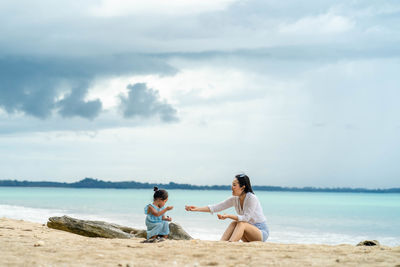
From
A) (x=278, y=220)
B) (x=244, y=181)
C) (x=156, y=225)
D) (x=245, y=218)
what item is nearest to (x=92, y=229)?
(x=156, y=225)

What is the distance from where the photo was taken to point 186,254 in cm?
746

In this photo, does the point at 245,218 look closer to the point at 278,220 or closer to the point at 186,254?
the point at 186,254

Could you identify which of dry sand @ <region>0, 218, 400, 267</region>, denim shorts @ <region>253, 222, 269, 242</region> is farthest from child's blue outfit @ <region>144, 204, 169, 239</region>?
denim shorts @ <region>253, 222, 269, 242</region>

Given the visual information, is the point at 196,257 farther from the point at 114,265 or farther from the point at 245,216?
the point at 245,216

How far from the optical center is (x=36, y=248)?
7996mm

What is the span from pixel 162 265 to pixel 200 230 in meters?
18.4

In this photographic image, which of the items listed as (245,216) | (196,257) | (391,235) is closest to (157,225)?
(245,216)

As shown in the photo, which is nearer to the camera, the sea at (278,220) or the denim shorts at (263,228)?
the denim shorts at (263,228)

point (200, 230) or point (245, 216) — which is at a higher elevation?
point (245, 216)

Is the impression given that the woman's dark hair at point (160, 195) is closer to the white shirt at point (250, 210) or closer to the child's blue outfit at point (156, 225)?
the child's blue outfit at point (156, 225)

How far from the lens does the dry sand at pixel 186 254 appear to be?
22.3ft

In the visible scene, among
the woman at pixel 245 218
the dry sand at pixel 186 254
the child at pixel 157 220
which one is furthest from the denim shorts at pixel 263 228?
the child at pixel 157 220

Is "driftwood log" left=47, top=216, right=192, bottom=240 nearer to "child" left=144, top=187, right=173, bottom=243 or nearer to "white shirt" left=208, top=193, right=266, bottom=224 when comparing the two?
"child" left=144, top=187, right=173, bottom=243

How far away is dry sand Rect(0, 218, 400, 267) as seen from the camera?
22.3ft
